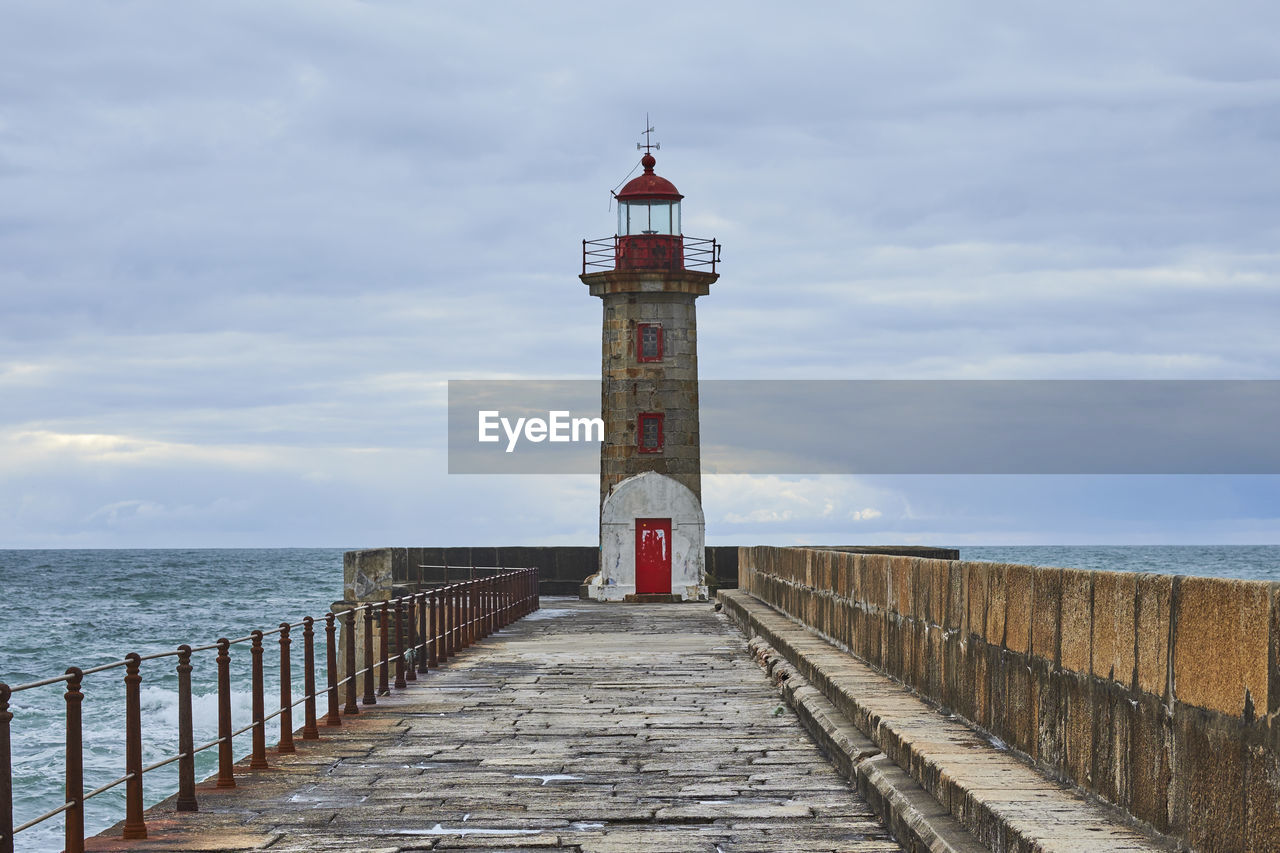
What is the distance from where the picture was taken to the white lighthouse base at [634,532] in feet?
114

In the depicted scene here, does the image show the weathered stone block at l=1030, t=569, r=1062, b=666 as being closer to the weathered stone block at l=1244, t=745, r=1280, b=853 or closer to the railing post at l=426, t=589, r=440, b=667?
the weathered stone block at l=1244, t=745, r=1280, b=853

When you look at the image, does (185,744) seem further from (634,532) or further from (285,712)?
(634,532)

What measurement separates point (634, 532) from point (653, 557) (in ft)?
2.53

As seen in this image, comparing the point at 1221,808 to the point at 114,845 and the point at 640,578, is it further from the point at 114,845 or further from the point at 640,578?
the point at 640,578

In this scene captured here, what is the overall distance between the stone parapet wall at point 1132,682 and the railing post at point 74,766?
419 centimetres

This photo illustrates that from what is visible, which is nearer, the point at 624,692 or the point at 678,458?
the point at 624,692

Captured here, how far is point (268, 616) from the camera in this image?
6431 cm

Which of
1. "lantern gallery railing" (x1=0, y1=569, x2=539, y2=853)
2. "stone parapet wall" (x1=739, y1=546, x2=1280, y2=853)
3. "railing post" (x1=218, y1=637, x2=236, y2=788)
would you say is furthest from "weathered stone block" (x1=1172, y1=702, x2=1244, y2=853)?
"railing post" (x1=218, y1=637, x2=236, y2=788)

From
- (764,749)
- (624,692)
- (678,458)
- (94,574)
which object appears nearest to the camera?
(764,749)

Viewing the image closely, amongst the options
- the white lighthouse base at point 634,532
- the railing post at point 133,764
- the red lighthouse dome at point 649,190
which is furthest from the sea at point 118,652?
the red lighthouse dome at point 649,190

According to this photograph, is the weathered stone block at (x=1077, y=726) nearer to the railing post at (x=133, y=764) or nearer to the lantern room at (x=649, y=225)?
the railing post at (x=133, y=764)

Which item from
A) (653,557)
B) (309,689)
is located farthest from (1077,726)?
(653,557)

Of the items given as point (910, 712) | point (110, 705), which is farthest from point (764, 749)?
point (110, 705)

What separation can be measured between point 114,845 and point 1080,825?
4.51m
